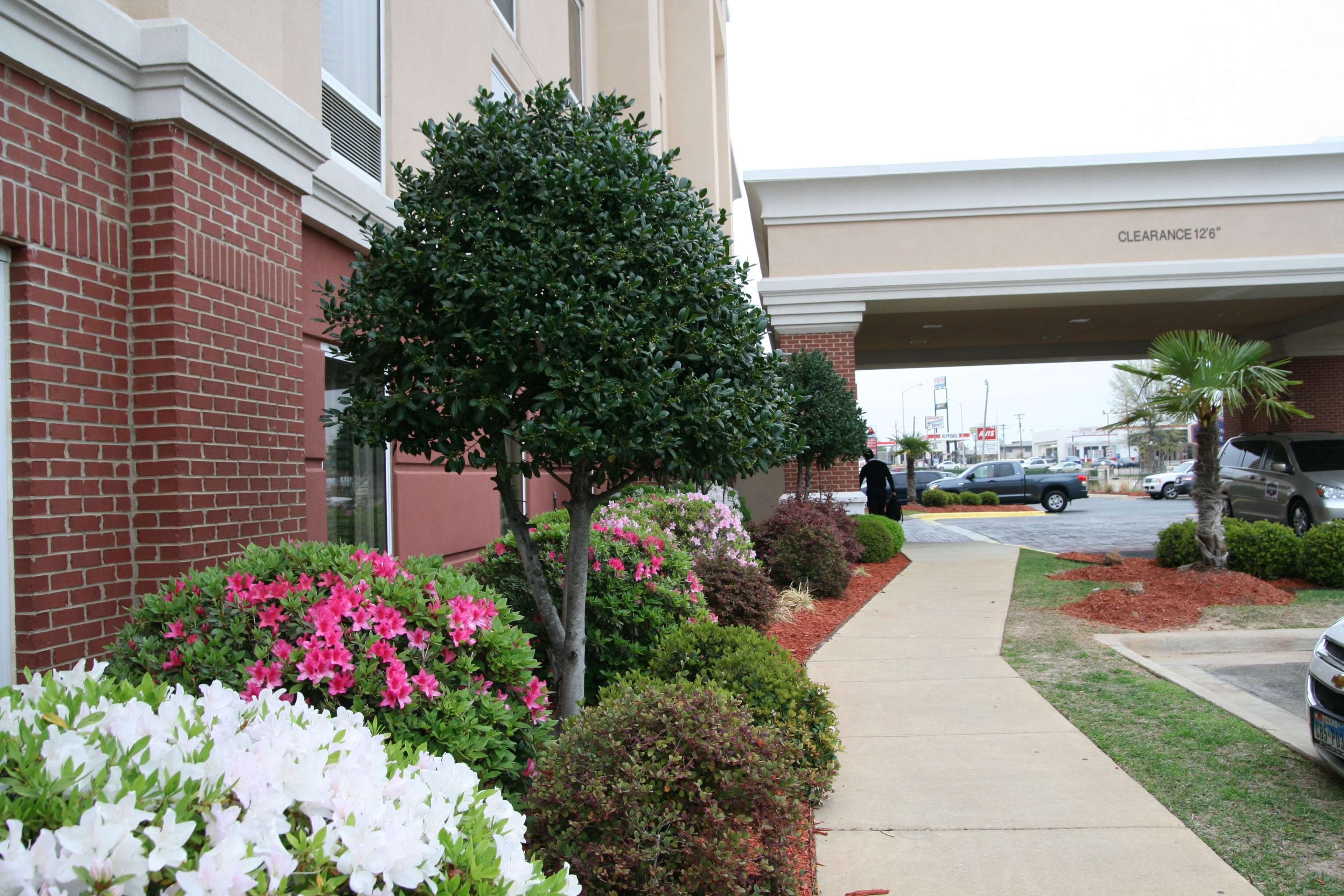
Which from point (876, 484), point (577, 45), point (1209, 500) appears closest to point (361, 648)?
point (1209, 500)

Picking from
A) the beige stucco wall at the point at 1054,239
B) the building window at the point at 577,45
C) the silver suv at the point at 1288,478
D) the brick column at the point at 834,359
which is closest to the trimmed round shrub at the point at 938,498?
the silver suv at the point at 1288,478

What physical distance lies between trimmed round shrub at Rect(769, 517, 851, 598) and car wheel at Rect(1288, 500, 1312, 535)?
328 inches

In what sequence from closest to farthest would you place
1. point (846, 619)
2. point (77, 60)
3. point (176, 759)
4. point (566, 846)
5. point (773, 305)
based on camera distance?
1. point (176, 759)
2. point (566, 846)
3. point (77, 60)
4. point (846, 619)
5. point (773, 305)

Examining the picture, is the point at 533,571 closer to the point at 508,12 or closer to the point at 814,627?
the point at 814,627

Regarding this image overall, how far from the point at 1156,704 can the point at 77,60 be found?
23.5ft

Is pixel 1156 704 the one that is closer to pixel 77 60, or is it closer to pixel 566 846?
pixel 566 846

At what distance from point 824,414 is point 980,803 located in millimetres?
10778

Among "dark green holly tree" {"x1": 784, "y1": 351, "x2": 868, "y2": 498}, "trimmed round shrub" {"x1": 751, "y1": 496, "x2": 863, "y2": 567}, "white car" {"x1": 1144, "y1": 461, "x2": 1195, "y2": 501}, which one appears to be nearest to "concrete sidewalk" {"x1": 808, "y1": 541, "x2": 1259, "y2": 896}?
"trimmed round shrub" {"x1": 751, "y1": 496, "x2": 863, "y2": 567}

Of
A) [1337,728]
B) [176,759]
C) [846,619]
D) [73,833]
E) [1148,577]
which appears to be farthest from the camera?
[1148,577]

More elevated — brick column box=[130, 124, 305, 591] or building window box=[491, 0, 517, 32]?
building window box=[491, 0, 517, 32]

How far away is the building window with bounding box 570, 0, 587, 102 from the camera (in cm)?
1405

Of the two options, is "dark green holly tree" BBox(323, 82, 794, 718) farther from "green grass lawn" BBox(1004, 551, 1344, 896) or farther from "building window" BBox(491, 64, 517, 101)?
"building window" BBox(491, 64, 517, 101)

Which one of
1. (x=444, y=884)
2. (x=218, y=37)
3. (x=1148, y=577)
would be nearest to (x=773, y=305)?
(x=1148, y=577)

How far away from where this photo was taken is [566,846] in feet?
9.70
